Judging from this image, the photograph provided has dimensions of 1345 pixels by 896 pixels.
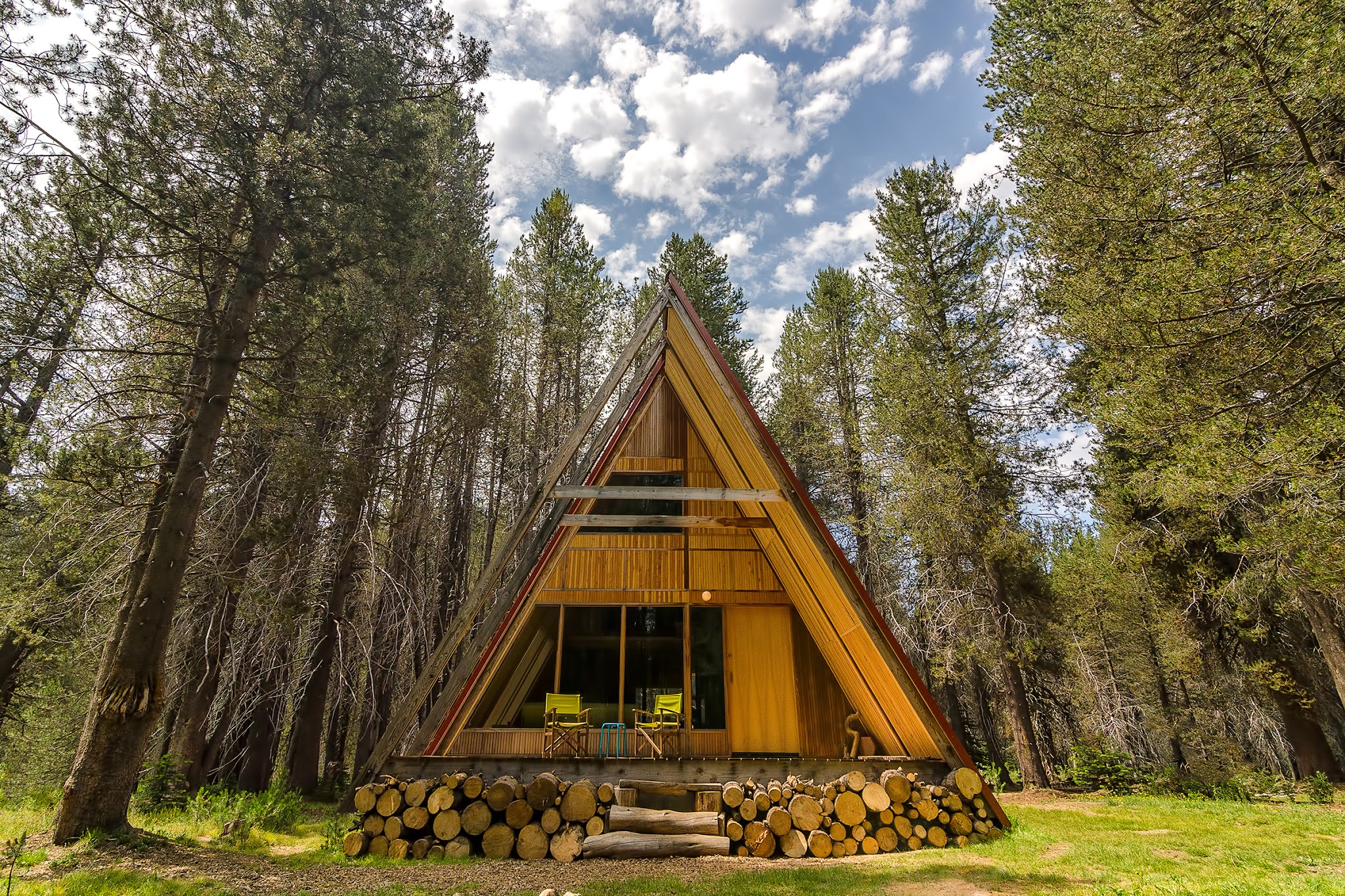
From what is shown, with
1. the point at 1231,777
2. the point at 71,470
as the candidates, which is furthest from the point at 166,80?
the point at 1231,777

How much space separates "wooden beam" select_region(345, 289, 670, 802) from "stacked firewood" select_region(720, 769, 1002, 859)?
11.4ft

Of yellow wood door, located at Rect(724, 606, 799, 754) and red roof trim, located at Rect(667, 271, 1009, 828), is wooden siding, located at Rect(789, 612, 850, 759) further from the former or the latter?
red roof trim, located at Rect(667, 271, 1009, 828)

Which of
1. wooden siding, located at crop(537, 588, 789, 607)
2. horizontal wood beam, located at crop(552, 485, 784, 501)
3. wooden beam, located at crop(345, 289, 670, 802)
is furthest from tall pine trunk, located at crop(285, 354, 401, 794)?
horizontal wood beam, located at crop(552, 485, 784, 501)

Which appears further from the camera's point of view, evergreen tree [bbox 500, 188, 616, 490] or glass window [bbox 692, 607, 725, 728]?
evergreen tree [bbox 500, 188, 616, 490]

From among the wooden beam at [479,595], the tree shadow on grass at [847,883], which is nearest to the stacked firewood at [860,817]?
the tree shadow on grass at [847,883]

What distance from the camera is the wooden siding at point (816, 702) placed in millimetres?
9086

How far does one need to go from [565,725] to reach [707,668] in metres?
2.42

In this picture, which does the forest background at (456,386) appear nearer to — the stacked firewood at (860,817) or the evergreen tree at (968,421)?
the evergreen tree at (968,421)

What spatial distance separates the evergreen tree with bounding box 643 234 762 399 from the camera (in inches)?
784

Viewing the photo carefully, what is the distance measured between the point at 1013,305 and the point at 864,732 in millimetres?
9176

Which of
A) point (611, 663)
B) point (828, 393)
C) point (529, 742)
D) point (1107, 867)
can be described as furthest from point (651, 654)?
point (828, 393)

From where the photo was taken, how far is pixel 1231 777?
9.94m

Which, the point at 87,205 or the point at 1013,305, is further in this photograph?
the point at 1013,305

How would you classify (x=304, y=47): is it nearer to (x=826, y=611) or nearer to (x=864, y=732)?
(x=826, y=611)
